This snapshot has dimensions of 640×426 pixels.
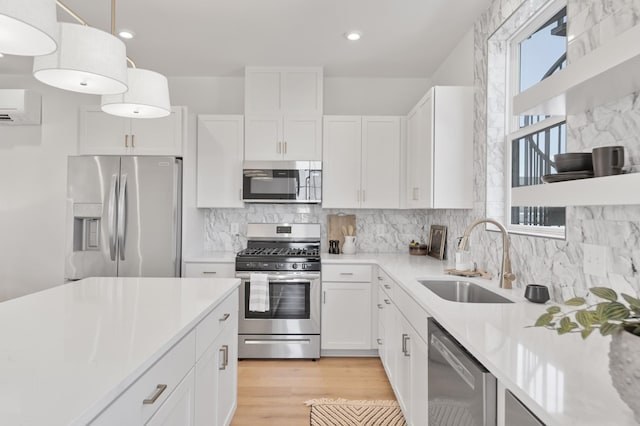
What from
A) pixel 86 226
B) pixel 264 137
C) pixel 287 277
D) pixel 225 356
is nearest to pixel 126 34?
pixel 264 137

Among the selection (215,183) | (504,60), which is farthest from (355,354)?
(504,60)

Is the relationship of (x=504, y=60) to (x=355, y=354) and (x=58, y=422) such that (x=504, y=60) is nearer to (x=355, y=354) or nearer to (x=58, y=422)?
(x=355, y=354)

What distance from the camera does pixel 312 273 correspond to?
3.34 m

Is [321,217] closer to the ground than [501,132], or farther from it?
closer to the ground

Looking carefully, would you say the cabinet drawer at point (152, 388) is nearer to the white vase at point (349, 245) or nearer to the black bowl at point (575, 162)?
the black bowl at point (575, 162)

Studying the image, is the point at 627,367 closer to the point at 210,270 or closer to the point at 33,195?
the point at 210,270

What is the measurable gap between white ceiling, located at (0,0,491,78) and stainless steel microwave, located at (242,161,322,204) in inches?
39.2

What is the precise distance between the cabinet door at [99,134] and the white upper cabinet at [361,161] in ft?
6.19

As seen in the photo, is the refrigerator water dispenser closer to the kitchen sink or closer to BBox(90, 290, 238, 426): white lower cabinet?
BBox(90, 290, 238, 426): white lower cabinet

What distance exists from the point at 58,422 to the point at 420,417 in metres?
1.67

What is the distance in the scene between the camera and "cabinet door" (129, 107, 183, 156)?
337cm

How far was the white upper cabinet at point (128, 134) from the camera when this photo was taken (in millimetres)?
3367

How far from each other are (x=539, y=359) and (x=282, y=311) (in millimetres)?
2517

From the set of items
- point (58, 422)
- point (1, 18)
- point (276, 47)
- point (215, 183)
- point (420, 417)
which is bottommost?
point (420, 417)
